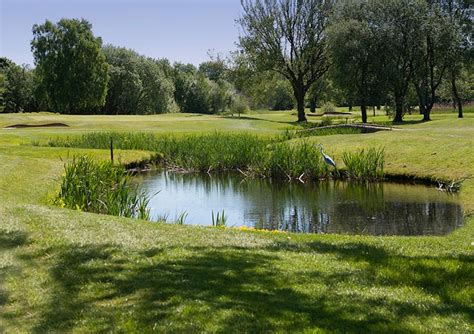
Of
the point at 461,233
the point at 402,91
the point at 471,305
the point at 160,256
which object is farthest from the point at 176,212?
the point at 402,91

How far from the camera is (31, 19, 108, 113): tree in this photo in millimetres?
78688

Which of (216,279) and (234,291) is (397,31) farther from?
(234,291)

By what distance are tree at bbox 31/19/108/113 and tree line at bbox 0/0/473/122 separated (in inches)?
5.5

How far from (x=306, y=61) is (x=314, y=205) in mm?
45375

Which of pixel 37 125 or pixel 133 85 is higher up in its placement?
pixel 133 85

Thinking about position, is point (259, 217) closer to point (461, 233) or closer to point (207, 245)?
point (461, 233)

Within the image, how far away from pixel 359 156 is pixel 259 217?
9.50 meters

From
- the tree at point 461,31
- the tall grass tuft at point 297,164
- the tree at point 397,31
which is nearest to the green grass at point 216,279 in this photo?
the tall grass tuft at point 297,164

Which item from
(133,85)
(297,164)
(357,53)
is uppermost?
(357,53)

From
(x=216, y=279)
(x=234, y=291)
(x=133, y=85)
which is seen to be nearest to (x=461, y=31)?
(x=216, y=279)

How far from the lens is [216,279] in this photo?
7246 millimetres

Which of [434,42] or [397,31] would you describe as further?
[434,42]

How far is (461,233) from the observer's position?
13219 millimetres

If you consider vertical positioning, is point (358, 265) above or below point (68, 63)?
below
